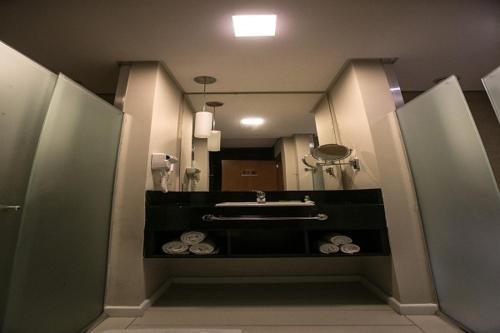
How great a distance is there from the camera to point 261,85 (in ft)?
6.33

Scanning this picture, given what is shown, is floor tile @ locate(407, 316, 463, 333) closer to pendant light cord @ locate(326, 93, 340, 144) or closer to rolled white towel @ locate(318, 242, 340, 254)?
rolled white towel @ locate(318, 242, 340, 254)

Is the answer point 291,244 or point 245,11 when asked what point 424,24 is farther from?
point 291,244

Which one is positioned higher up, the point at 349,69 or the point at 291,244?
the point at 349,69

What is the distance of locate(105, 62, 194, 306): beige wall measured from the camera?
1353mm

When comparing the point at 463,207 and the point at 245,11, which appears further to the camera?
the point at 245,11

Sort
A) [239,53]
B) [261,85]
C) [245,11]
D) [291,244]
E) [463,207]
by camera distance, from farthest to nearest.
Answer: [261,85], [291,244], [239,53], [245,11], [463,207]

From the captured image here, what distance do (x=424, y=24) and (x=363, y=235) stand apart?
150cm

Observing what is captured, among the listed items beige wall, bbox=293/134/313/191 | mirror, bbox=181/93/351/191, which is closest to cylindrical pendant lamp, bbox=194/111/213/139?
mirror, bbox=181/93/351/191

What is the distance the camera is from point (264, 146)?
202 centimetres

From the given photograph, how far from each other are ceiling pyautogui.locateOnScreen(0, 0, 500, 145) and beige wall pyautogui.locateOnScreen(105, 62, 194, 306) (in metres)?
0.25

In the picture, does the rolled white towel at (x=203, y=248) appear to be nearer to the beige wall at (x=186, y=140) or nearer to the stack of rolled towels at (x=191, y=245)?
the stack of rolled towels at (x=191, y=245)

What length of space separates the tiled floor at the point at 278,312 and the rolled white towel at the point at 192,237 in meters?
0.46

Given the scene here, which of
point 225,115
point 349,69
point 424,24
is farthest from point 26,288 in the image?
point 424,24

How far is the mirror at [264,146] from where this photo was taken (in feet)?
6.08
